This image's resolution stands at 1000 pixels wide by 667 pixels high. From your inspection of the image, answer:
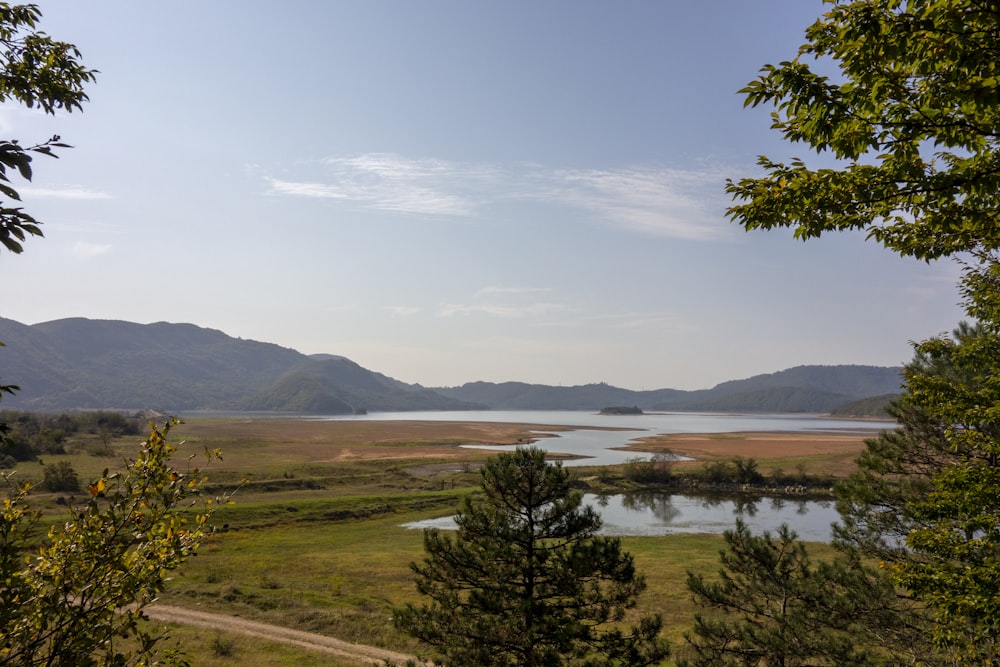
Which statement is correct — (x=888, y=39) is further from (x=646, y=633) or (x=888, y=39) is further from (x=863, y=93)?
(x=646, y=633)

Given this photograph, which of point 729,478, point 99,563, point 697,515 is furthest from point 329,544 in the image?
point 729,478

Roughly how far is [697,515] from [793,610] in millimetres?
50663

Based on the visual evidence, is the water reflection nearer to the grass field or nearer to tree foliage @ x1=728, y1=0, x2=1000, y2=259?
the grass field

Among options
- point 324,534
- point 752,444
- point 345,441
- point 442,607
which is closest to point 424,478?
point 324,534

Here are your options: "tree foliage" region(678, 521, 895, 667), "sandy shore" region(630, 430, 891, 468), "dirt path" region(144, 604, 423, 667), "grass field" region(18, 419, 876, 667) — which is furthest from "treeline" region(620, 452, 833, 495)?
"tree foliage" region(678, 521, 895, 667)

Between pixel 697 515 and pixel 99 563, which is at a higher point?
pixel 99 563

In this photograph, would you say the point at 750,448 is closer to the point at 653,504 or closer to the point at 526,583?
the point at 653,504

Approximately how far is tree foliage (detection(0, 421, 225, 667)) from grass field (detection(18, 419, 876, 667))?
527 mm

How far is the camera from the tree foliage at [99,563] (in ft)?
12.9

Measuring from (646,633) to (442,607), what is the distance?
5.87 metres

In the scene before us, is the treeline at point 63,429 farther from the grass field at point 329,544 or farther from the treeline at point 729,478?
the treeline at point 729,478

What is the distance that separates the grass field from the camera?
26.5 metres

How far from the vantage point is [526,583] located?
14.9 m

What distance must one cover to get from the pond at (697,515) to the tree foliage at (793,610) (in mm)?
37501
